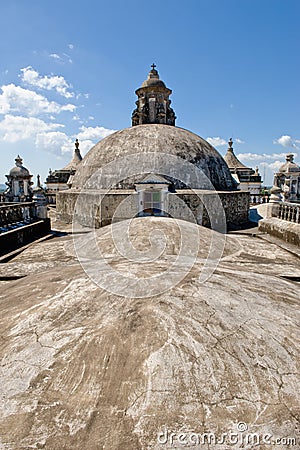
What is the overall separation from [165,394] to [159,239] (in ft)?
20.8

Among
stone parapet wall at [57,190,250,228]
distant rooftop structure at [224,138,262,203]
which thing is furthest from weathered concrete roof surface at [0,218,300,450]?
distant rooftop structure at [224,138,262,203]

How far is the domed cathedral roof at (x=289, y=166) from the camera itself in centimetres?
2414

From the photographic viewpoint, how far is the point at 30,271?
7410 millimetres

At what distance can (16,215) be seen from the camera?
12.3 m

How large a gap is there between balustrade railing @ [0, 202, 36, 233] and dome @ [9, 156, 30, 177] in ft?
31.9

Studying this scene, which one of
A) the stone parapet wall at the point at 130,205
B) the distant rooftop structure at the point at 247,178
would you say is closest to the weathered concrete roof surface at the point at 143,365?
the stone parapet wall at the point at 130,205

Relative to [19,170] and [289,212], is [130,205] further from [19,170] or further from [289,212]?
[19,170]

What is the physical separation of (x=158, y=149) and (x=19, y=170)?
12.2 m

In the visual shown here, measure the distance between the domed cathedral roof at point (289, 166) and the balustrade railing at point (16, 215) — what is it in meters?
21.2

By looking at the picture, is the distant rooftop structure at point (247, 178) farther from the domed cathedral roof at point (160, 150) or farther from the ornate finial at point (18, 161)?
the ornate finial at point (18, 161)

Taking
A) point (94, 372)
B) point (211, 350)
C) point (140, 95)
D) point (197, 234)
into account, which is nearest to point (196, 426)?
point (211, 350)

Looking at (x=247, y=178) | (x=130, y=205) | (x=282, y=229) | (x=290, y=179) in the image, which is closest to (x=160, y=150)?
(x=130, y=205)

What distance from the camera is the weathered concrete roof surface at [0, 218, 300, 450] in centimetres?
243

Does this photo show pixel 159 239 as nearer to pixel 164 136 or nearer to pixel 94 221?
pixel 94 221
